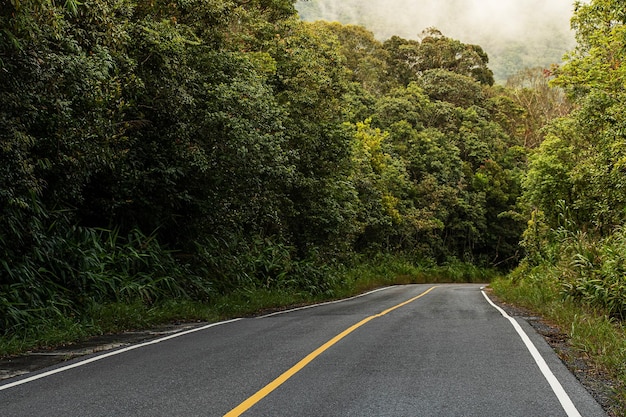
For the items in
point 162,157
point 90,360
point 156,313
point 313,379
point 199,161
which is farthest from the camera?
point 162,157

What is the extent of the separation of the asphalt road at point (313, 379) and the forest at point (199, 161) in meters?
3.33

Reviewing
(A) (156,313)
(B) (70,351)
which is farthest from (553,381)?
(A) (156,313)

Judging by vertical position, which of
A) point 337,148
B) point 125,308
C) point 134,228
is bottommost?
point 125,308

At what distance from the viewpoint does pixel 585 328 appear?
424 inches

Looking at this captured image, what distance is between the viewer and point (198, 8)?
574 inches

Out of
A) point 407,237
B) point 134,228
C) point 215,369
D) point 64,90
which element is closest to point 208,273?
point 134,228

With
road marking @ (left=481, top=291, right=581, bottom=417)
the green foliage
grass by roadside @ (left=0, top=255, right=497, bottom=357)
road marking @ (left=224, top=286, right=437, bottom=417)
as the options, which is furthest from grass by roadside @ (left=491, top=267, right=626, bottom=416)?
the green foliage

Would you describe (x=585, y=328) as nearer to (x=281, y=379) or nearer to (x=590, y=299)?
(x=590, y=299)

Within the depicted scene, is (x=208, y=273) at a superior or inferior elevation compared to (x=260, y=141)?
inferior

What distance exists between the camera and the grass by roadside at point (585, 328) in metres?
7.26

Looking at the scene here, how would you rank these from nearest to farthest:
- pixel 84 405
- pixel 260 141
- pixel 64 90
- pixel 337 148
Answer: pixel 84 405, pixel 64 90, pixel 260 141, pixel 337 148

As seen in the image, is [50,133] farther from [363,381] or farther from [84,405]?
[363,381]

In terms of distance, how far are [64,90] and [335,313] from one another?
8199mm

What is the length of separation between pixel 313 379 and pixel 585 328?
6.34 meters
